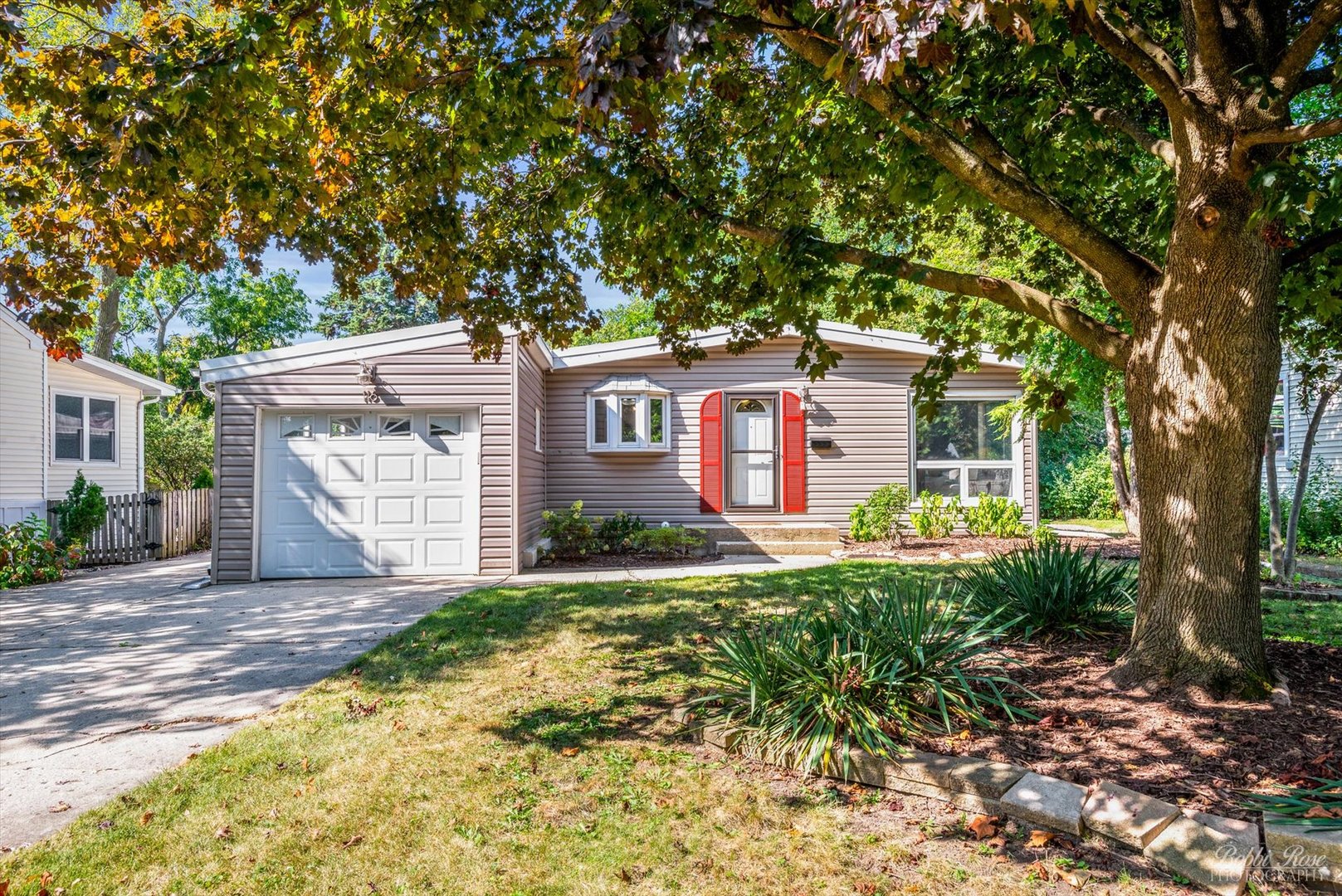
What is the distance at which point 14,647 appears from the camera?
618 cm

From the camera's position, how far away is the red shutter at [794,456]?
12.4 metres

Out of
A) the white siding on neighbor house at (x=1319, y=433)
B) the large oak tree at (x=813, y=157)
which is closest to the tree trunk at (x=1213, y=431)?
the large oak tree at (x=813, y=157)

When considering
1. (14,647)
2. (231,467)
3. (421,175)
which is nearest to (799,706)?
(421,175)

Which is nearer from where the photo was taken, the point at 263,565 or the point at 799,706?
the point at 799,706

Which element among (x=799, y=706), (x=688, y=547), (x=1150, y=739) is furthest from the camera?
(x=688, y=547)

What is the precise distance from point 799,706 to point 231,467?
8.47 m

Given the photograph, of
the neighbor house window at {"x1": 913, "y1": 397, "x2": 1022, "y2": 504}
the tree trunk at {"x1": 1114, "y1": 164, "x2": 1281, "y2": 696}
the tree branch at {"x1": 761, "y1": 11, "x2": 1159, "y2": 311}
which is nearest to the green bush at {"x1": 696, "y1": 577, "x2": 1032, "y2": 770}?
the tree trunk at {"x1": 1114, "y1": 164, "x2": 1281, "y2": 696}

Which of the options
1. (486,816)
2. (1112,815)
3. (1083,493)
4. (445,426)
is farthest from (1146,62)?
(1083,493)

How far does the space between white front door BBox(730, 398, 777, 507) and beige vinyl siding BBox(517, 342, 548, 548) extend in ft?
10.6

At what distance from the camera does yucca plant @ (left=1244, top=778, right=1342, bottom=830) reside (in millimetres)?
2469

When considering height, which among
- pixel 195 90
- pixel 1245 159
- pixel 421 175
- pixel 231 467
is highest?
pixel 421 175

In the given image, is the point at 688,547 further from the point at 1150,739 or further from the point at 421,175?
the point at 1150,739

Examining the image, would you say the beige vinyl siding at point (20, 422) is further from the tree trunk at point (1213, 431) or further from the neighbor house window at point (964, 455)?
the tree trunk at point (1213, 431)

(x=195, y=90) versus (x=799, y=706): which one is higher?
(x=195, y=90)
